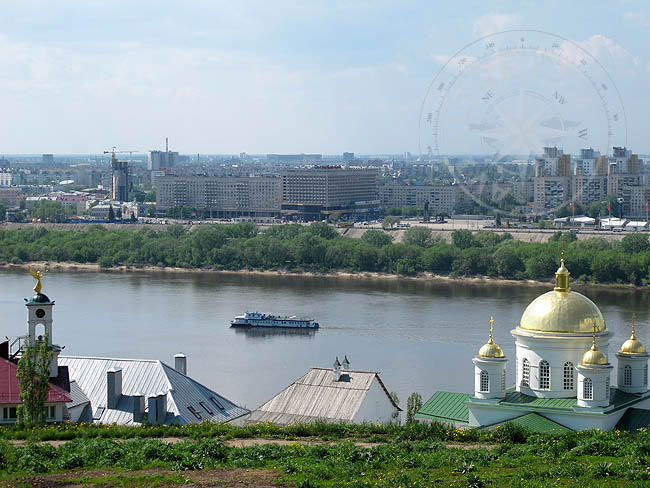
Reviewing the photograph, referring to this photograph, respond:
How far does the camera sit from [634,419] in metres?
10.3

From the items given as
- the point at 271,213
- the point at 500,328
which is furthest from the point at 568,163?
the point at 500,328

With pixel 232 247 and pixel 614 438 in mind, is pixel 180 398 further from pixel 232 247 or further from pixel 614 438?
pixel 232 247

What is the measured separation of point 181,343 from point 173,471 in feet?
42.8

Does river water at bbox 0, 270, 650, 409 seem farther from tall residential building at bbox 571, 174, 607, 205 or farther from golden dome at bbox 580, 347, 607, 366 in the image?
tall residential building at bbox 571, 174, 607, 205

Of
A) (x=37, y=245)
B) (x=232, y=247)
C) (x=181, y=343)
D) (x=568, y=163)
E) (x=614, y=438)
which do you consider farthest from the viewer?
(x=568, y=163)

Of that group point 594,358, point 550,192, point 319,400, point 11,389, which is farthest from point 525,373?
point 550,192

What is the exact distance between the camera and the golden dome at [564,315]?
10.6 m

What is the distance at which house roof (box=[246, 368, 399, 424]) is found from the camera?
10.4 meters

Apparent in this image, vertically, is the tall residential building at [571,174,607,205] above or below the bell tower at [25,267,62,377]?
above

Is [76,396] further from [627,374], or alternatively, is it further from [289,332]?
[289,332]

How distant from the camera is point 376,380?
10.9 m

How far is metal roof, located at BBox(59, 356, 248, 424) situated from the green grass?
2750 mm

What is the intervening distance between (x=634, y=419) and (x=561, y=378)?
2.51 feet

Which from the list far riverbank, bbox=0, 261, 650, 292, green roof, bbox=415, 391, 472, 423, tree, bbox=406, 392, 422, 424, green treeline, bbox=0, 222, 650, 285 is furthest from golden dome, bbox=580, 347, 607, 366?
green treeline, bbox=0, 222, 650, 285
